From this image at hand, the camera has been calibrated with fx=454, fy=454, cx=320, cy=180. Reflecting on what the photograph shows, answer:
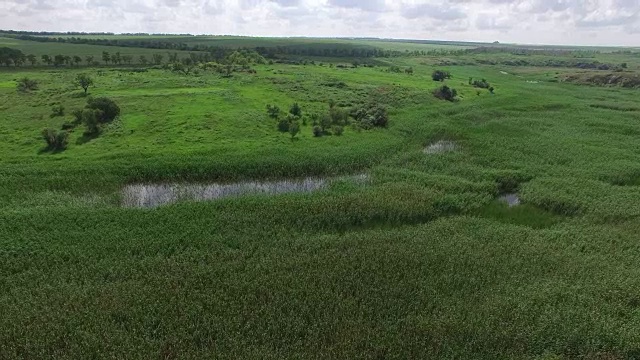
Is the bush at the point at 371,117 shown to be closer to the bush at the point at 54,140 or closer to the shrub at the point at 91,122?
the shrub at the point at 91,122

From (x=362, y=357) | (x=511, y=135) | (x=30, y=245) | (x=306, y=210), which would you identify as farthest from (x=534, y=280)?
(x=511, y=135)

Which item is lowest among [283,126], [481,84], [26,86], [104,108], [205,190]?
[205,190]

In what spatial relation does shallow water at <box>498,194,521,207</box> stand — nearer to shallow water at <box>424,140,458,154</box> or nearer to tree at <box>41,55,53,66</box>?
shallow water at <box>424,140,458,154</box>

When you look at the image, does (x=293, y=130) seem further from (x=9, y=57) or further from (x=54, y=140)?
(x=9, y=57)

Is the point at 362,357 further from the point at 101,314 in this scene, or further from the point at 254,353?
the point at 101,314

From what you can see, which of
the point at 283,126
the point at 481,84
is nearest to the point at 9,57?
the point at 283,126

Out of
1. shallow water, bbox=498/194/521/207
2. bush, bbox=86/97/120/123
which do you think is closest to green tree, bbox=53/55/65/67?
bush, bbox=86/97/120/123
